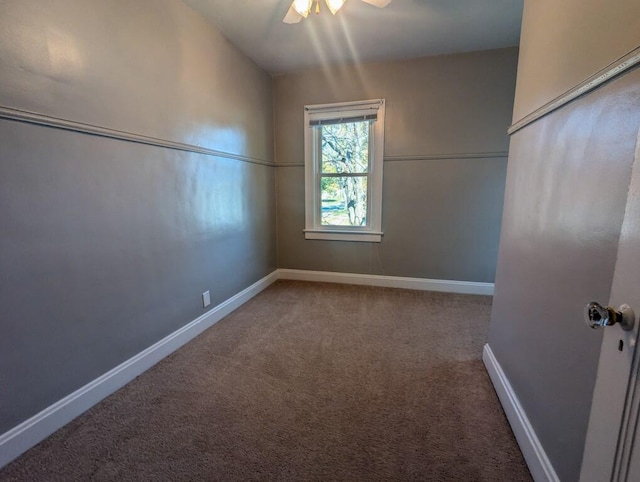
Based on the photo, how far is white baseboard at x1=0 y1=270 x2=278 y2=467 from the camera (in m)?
1.32

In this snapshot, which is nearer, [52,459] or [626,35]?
[626,35]

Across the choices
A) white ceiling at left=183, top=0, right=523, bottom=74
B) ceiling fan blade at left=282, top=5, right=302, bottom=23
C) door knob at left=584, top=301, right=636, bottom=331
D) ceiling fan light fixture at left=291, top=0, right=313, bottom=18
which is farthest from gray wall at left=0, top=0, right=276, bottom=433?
door knob at left=584, top=301, right=636, bottom=331

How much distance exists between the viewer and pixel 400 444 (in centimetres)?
140

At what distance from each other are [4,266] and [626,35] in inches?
91.5

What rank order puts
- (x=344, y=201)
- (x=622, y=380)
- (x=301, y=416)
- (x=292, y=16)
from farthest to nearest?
(x=344, y=201)
(x=292, y=16)
(x=301, y=416)
(x=622, y=380)

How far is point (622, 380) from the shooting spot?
0.66 m

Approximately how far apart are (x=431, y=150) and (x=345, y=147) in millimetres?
957

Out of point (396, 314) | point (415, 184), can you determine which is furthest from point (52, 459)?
point (415, 184)

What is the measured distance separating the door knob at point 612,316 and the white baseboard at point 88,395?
2.18 meters

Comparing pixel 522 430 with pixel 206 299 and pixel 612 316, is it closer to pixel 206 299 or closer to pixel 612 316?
pixel 612 316

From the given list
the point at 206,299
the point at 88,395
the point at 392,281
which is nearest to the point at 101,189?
the point at 88,395

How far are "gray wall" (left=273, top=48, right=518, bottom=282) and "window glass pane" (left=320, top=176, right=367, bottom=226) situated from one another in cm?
27

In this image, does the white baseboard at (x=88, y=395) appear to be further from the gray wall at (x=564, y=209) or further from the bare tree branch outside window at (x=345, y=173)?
the gray wall at (x=564, y=209)

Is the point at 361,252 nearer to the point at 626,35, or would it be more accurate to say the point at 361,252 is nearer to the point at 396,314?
the point at 396,314
